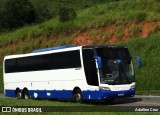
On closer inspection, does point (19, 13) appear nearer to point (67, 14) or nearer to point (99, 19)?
point (67, 14)

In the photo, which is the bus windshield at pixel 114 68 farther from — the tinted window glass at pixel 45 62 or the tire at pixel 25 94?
the tire at pixel 25 94

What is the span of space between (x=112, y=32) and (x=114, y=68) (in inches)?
1044

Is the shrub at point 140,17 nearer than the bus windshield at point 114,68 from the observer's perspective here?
No

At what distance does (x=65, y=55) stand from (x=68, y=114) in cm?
1180

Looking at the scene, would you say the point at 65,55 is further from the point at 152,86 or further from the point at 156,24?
the point at 156,24

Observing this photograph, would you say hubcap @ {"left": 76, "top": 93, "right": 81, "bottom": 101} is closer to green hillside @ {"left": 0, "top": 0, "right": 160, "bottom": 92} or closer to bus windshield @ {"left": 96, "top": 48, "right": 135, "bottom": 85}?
bus windshield @ {"left": 96, "top": 48, "right": 135, "bottom": 85}

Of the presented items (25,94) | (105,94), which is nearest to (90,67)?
(105,94)

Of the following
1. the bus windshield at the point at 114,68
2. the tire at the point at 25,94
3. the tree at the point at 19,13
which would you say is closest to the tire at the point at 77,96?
the bus windshield at the point at 114,68

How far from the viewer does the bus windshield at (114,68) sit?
934 inches

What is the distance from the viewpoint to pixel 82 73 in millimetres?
24531

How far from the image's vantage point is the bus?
78.0 feet

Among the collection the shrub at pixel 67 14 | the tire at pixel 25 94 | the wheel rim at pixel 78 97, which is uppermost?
the shrub at pixel 67 14

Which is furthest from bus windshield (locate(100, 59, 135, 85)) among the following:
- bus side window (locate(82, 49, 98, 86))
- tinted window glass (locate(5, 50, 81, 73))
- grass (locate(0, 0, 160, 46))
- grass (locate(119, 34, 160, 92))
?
grass (locate(0, 0, 160, 46))

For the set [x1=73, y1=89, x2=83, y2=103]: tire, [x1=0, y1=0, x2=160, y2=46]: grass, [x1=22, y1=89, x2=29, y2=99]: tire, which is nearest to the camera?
[x1=73, y1=89, x2=83, y2=103]: tire
